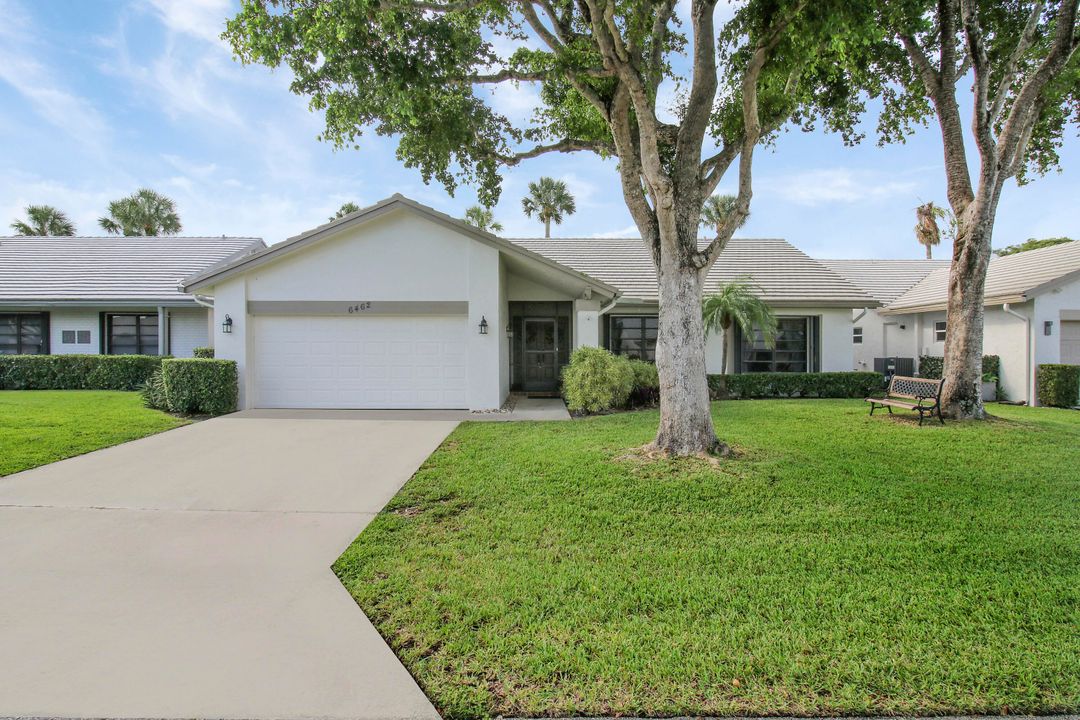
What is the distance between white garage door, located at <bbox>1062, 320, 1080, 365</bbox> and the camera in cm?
1411

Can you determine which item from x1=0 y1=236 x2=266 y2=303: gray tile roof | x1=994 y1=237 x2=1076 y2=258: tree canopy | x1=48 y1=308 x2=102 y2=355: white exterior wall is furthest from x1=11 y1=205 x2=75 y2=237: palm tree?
x1=994 y1=237 x2=1076 y2=258: tree canopy

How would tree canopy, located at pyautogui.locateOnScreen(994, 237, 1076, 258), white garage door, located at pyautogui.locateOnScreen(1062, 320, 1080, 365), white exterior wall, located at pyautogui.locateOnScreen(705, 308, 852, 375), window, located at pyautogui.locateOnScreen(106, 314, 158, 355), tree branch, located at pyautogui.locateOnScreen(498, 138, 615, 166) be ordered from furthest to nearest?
1. tree canopy, located at pyautogui.locateOnScreen(994, 237, 1076, 258)
2. window, located at pyautogui.locateOnScreen(106, 314, 158, 355)
3. white exterior wall, located at pyautogui.locateOnScreen(705, 308, 852, 375)
4. white garage door, located at pyautogui.locateOnScreen(1062, 320, 1080, 365)
5. tree branch, located at pyautogui.locateOnScreen(498, 138, 615, 166)

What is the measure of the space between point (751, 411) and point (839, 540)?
299 inches

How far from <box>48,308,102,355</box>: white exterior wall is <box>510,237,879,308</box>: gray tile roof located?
15.0 meters

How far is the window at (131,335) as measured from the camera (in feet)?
55.5

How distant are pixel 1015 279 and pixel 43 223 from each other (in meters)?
43.5

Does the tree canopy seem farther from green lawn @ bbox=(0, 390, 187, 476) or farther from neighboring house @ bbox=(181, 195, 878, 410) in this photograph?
green lawn @ bbox=(0, 390, 187, 476)

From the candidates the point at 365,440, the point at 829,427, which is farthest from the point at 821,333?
the point at 365,440

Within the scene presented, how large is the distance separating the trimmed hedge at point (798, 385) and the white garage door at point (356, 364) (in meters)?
7.88

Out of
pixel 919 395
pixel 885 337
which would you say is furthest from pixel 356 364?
pixel 885 337

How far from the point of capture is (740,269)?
57.8 feet

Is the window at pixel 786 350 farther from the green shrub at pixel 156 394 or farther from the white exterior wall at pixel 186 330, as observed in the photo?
the white exterior wall at pixel 186 330

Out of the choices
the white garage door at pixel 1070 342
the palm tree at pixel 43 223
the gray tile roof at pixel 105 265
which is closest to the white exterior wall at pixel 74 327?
the gray tile roof at pixel 105 265

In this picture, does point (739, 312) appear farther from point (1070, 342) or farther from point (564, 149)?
point (1070, 342)
